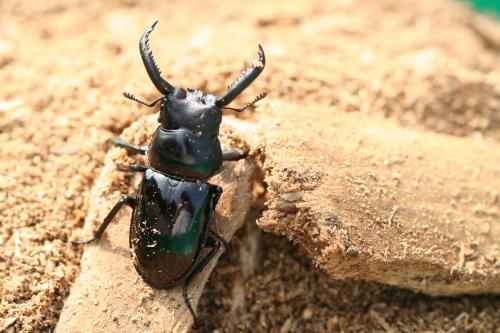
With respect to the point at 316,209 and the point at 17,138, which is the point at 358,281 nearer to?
the point at 316,209

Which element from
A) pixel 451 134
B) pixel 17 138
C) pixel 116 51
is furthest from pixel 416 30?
pixel 17 138

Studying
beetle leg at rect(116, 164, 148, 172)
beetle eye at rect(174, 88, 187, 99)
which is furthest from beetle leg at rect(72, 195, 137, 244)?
beetle eye at rect(174, 88, 187, 99)

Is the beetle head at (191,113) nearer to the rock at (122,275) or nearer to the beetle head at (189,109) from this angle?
the beetle head at (189,109)

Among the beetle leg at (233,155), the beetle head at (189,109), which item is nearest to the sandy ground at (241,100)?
the beetle leg at (233,155)

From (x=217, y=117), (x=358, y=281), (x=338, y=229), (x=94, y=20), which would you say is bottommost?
(x=358, y=281)

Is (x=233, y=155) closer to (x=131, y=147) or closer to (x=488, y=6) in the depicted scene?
(x=131, y=147)

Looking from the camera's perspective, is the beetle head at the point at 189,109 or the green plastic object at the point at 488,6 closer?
the beetle head at the point at 189,109
